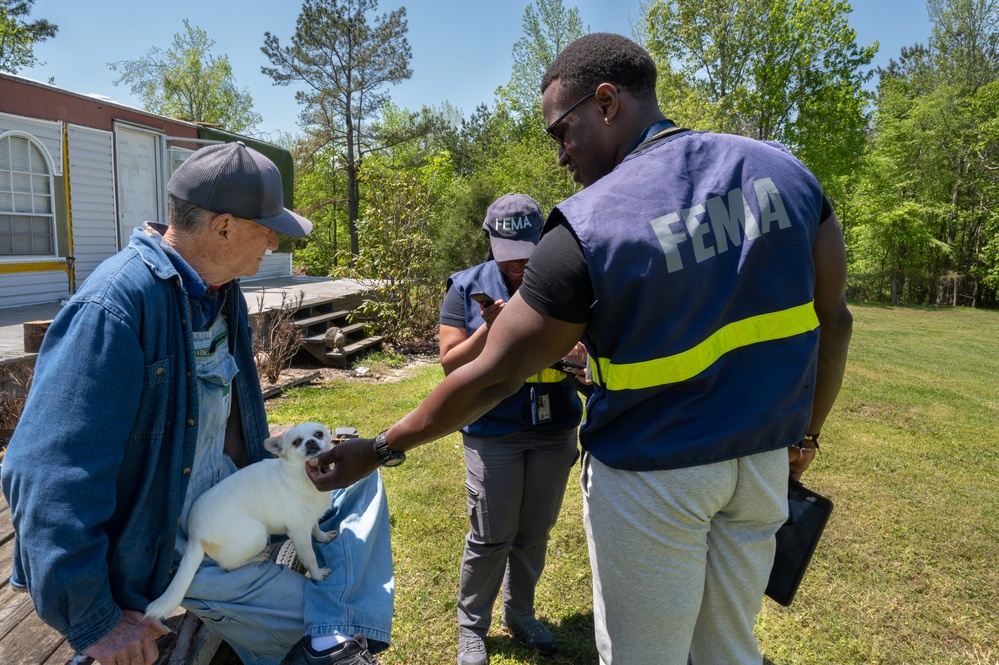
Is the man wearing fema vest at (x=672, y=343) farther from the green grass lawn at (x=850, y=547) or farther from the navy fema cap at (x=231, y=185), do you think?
the green grass lawn at (x=850, y=547)

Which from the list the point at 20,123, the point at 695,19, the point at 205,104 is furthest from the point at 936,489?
the point at 205,104

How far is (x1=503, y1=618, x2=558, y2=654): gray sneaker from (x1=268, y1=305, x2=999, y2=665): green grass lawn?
0.04 meters

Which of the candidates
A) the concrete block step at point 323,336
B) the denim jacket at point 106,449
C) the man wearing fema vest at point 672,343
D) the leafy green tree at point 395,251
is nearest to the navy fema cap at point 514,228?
the man wearing fema vest at point 672,343

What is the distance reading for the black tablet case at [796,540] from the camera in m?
2.04

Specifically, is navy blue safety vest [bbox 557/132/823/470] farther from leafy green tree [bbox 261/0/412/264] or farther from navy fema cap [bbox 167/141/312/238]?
leafy green tree [bbox 261/0/412/264]

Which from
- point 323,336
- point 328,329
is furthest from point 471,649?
point 328,329

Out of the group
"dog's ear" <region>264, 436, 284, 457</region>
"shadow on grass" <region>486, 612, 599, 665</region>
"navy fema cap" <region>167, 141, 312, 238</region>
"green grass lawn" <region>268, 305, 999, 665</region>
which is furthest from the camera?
"green grass lawn" <region>268, 305, 999, 665</region>

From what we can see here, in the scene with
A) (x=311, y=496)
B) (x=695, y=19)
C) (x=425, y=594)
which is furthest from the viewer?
(x=695, y=19)

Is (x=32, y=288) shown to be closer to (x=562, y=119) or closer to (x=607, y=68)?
(x=562, y=119)

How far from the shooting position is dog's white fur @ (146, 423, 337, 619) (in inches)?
79.6

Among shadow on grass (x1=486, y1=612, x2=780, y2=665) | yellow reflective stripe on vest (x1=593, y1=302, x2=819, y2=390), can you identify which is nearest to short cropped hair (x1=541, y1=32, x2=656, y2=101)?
yellow reflective stripe on vest (x1=593, y1=302, x2=819, y2=390)

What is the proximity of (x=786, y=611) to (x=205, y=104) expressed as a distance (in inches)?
1437

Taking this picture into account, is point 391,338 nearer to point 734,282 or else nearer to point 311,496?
point 311,496

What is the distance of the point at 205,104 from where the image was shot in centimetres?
3312
